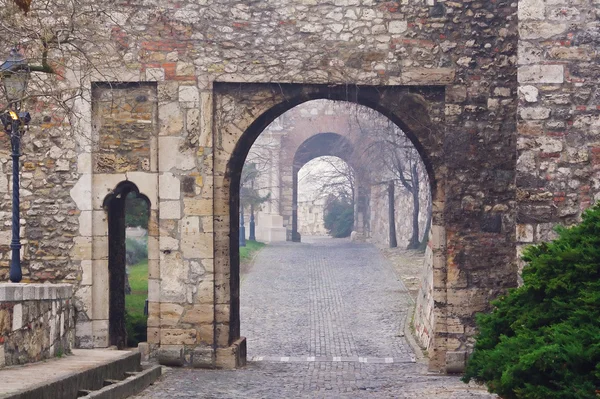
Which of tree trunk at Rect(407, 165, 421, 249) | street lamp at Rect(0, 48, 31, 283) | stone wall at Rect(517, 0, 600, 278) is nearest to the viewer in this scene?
street lamp at Rect(0, 48, 31, 283)

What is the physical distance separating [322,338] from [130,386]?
8100mm

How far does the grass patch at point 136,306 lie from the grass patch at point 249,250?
441cm

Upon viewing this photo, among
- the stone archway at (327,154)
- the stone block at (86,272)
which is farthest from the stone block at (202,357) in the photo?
the stone archway at (327,154)

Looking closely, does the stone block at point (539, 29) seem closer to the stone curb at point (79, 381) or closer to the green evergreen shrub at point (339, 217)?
the stone curb at point (79, 381)

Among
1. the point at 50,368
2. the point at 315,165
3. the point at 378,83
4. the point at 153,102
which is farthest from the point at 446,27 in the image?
the point at 315,165

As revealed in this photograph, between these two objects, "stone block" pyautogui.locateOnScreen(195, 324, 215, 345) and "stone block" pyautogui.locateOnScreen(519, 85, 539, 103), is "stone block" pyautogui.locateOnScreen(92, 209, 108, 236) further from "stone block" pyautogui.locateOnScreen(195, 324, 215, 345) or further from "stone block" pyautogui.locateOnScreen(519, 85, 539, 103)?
"stone block" pyautogui.locateOnScreen(519, 85, 539, 103)

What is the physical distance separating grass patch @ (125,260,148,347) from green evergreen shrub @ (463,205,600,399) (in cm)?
789

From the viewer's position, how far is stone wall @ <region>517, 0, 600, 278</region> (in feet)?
36.4

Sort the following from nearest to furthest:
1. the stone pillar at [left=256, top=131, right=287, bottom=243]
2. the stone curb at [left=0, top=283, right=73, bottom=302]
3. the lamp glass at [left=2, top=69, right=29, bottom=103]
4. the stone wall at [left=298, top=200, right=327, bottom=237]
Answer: the stone curb at [left=0, top=283, right=73, bottom=302] < the lamp glass at [left=2, top=69, right=29, bottom=103] < the stone pillar at [left=256, top=131, right=287, bottom=243] < the stone wall at [left=298, top=200, right=327, bottom=237]

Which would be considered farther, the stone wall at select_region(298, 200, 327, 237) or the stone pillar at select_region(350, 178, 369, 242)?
the stone wall at select_region(298, 200, 327, 237)

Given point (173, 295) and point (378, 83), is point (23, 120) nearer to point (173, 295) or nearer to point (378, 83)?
point (173, 295)

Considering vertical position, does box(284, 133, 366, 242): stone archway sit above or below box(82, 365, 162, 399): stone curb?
above

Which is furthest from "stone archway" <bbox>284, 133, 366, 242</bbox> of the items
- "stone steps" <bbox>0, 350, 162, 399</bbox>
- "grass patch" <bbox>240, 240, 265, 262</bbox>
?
"stone steps" <bbox>0, 350, 162, 399</bbox>

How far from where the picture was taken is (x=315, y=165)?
57.7m
